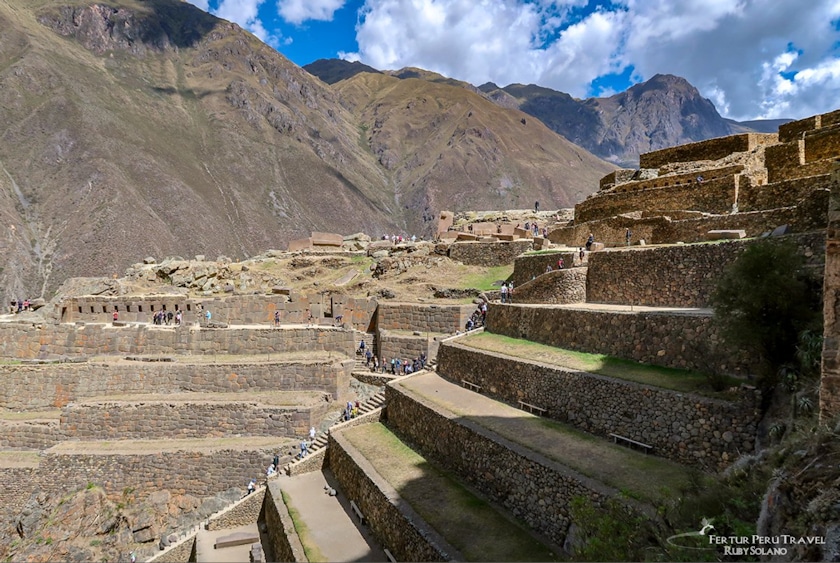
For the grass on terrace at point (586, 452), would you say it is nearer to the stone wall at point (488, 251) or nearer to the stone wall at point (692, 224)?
the stone wall at point (692, 224)

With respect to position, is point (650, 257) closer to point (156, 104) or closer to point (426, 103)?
point (156, 104)

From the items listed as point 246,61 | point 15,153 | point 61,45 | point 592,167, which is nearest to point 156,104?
point 61,45

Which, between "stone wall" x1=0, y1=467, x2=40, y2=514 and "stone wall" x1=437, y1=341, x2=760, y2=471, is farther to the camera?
"stone wall" x1=0, y1=467, x2=40, y2=514

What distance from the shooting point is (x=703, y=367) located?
10883 millimetres

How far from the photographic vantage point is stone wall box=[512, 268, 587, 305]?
56.1 feet

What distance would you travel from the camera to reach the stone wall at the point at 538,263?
1784 cm

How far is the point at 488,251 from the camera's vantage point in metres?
28.3

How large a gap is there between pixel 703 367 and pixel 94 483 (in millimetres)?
18719

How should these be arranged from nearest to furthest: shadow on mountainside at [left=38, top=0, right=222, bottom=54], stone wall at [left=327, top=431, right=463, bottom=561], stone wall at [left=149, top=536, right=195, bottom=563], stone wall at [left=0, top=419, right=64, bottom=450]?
stone wall at [left=327, top=431, right=463, bottom=561], stone wall at [left=149, top=536, right=195, bottom=563], stone wall at [left=0, top=419, right=64, bottom=450], shadow on mountainside at [left=38, top=0, right=222, bottom=54]

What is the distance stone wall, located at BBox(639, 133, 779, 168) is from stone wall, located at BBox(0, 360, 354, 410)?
16.8 m

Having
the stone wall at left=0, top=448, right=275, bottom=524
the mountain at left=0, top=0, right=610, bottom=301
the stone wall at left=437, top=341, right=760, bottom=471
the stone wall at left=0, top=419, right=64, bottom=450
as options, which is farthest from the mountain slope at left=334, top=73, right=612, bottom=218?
the stone wall at left=437, top=341, right=760, bottom=471

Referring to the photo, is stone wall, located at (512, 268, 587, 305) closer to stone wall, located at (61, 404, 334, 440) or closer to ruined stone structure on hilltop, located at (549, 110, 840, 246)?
ruined stone structure on hilltop, located at (549, 110, 840, 246)

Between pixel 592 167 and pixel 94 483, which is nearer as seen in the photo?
Result: pixel 94 483

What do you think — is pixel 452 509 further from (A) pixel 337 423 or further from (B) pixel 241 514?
(A) pixel 337 423
